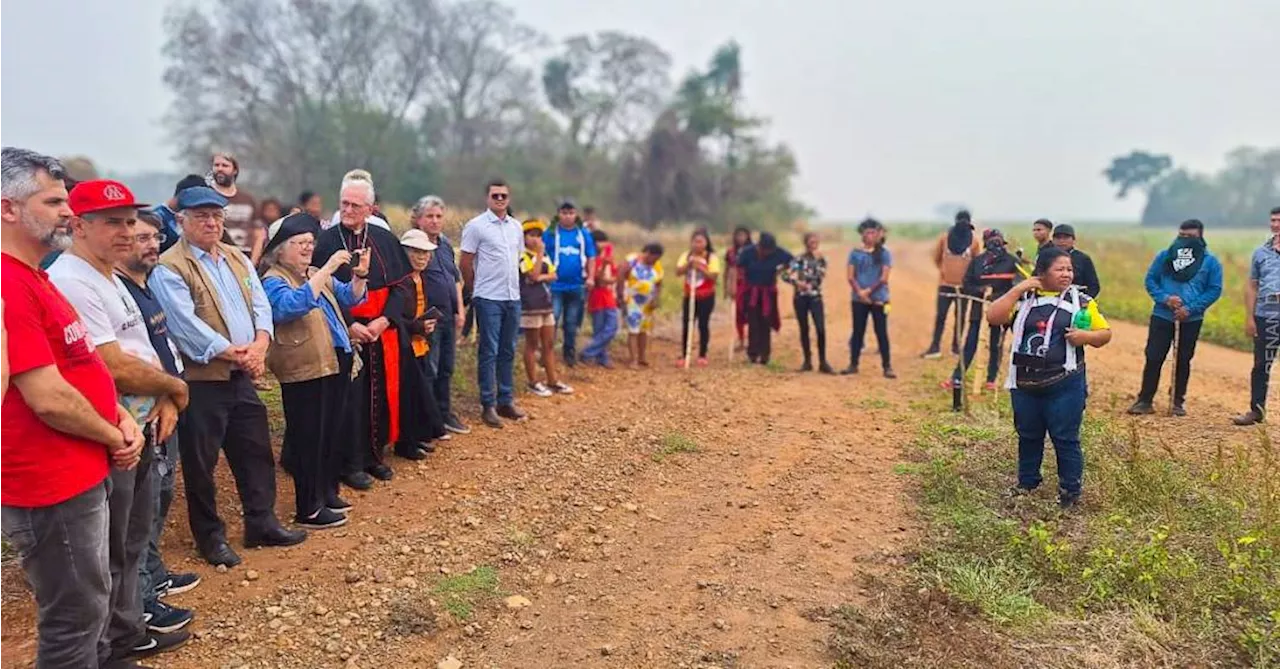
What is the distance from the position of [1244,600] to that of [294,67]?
119 ft

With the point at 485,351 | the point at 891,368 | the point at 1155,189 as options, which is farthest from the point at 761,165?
the point at 1155,189

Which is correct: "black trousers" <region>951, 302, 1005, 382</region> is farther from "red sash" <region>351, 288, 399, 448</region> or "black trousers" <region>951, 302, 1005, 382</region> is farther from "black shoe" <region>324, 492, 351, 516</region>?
"black shoe" <region>324, 492, 351, 516</region>

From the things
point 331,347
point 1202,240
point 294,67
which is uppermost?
point 294,67

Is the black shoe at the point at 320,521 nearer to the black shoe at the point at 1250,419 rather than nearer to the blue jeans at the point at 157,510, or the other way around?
the blue jeans at the point at 157,510

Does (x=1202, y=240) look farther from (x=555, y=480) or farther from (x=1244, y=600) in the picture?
(x=555, y=480)

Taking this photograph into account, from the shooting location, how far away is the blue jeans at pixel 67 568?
8.22 feet

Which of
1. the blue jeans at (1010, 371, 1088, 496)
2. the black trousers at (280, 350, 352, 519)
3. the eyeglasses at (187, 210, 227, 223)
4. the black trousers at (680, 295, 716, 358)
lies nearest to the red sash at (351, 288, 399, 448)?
the black trousers at (280, 350, 352, 519)

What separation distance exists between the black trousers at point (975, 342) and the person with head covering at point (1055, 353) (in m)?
2.81

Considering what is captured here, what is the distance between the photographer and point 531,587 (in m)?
3.82

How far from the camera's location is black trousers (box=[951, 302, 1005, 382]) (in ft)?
25.7

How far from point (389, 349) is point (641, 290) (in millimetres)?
4283

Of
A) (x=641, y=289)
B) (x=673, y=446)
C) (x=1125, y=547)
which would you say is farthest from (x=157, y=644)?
(x=641, y=289)

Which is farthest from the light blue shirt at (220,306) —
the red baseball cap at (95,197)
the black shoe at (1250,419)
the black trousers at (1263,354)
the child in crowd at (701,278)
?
the black trousers at (1263,354)

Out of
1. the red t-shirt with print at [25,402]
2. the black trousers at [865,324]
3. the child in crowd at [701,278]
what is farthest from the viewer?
the child in crowd at [701,278]
